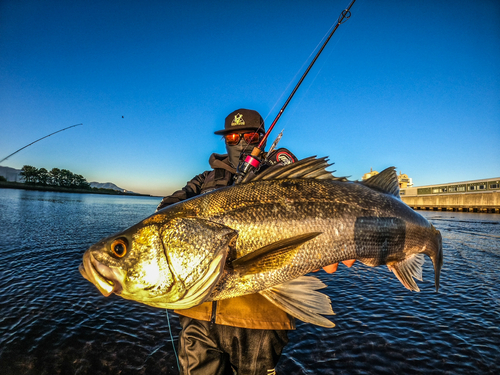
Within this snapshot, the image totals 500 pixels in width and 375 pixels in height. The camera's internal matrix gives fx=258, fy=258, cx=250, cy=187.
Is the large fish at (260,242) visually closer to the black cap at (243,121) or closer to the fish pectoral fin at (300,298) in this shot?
the fish pectoral fin at (300,298)

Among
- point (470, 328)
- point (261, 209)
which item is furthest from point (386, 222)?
point (470, 328)

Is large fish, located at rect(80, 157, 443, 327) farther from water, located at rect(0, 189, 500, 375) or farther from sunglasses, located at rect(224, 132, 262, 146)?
water, located at rect(0, 189, 500, 375)

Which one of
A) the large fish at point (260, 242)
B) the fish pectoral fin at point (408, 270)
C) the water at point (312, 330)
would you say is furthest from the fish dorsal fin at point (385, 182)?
the water at point (312, 330)

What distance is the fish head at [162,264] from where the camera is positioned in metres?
2.04

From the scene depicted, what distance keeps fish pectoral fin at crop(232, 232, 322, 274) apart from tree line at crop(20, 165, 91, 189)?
150m

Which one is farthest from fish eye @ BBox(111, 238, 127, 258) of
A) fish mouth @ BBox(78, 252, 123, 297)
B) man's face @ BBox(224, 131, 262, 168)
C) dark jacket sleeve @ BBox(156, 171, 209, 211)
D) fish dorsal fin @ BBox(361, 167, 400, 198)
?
fish dorsal fin @ BBox(361, 167, 400, 198)

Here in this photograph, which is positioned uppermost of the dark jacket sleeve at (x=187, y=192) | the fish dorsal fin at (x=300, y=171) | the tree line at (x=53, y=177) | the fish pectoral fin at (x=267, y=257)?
the tree line at (x=53, y=177)

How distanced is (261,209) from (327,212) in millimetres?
634

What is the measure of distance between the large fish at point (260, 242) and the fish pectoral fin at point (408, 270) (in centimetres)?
20

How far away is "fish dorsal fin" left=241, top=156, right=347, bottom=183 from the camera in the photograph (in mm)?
2645

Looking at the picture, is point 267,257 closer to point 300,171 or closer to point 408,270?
point 300,171

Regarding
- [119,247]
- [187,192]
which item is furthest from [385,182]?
[119,247]

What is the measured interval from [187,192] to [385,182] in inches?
95.7

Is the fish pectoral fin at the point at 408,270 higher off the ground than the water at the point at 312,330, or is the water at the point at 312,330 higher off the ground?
the fish pectoral fin at the point at 408,270
